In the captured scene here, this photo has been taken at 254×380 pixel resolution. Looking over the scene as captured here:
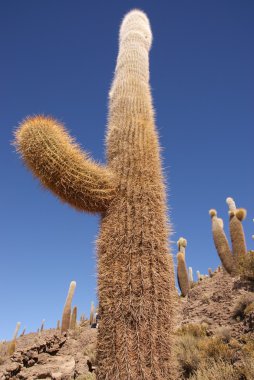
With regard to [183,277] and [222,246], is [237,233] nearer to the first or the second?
[222,246]

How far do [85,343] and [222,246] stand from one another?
5.47m

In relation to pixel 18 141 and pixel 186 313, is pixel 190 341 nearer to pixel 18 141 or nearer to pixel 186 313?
pixel 186 313

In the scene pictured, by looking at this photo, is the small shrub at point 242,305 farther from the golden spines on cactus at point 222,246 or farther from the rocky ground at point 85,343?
the golden spines on cactus at point 222,246

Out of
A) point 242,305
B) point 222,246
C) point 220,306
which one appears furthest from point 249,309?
point 222,246

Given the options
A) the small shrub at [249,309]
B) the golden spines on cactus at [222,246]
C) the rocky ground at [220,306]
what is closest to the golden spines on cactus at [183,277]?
the rocky ground at [220,306]

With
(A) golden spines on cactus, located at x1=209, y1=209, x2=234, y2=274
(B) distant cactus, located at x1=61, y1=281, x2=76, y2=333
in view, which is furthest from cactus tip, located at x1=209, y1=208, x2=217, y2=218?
(B) distant cactus, located at x1=61, y1=281, x2=76, y2=333

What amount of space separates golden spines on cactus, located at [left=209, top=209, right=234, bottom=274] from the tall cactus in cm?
789

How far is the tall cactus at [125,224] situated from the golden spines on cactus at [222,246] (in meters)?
7.89

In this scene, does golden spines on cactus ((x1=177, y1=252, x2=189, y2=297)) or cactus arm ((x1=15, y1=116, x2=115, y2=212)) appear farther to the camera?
golden spines on cactus ((x1=177, y1=252, x2=189, y2=297))

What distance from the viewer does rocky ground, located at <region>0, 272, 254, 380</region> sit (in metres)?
6.95

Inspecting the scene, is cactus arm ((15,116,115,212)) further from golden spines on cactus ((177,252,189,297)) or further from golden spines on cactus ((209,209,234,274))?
golden spines on cactus ((177,252,189,297))

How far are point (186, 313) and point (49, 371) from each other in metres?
4.62

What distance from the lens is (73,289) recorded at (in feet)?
49.0

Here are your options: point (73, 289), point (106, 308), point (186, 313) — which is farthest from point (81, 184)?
point (73, 289)
